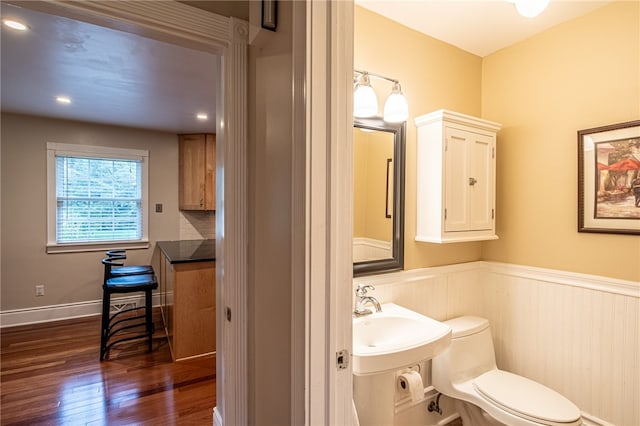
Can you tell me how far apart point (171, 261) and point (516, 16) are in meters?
2.94

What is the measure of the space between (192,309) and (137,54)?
1971 millimetres

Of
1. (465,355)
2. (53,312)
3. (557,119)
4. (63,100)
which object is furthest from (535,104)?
(53,312)

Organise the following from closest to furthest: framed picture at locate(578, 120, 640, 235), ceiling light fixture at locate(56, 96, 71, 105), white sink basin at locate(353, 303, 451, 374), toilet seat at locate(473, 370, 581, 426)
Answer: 1. white sink basin at locate(353, 303, 451, 374)
2. toilet seat at locate(473, 370, 581, 426)
3. framed picture at locate(578, 120, 640, 235)
4. ceiling light fixture at locate(56, 96, 71, 105)

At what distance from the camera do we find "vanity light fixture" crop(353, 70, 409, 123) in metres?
1.66

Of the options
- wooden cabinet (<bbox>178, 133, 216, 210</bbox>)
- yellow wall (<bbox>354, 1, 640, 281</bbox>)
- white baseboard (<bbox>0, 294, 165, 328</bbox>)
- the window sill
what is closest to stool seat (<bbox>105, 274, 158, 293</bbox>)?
the window sill

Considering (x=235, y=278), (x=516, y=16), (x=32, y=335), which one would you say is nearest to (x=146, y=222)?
(x=32, y=335)

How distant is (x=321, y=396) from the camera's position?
0.79m

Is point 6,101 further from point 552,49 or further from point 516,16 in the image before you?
point 552,49

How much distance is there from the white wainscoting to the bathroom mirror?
12cm

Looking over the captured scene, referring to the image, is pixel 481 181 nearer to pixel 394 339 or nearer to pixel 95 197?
pixel 394 339

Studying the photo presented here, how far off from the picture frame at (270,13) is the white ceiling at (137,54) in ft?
3.17

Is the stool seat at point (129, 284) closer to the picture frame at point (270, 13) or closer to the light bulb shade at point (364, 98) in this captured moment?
the light bulb shade at point (364, 98)

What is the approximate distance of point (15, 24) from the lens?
1707 millimetres

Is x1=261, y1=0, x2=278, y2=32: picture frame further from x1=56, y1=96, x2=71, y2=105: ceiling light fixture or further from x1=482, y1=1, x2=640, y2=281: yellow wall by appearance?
x1=56, y1=96, x2=71, y2=105: ceiling light fixture
